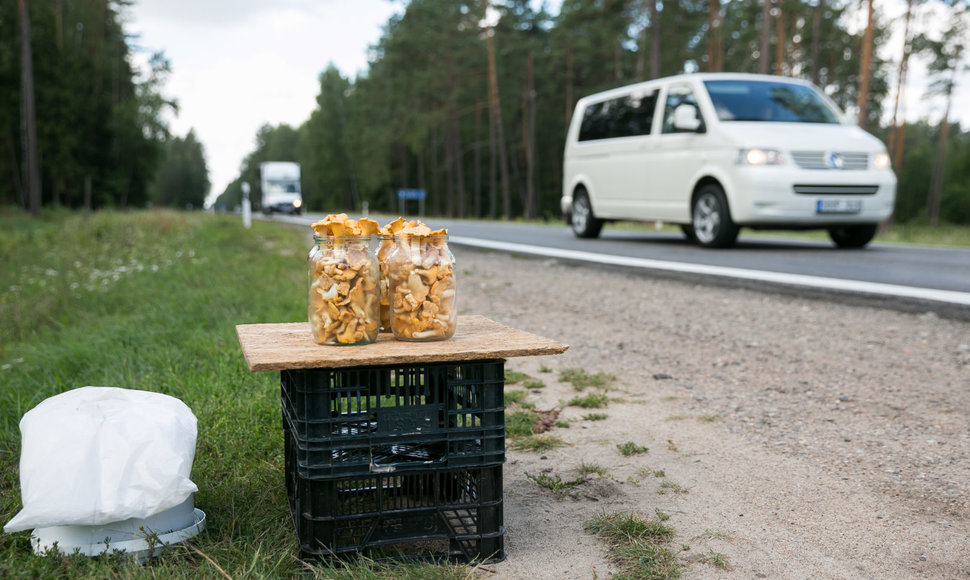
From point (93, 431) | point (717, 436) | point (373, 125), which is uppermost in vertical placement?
point (373, 125)

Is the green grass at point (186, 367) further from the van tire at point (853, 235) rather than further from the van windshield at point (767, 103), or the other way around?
the van tire at point (853, 235)

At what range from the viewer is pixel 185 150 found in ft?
420

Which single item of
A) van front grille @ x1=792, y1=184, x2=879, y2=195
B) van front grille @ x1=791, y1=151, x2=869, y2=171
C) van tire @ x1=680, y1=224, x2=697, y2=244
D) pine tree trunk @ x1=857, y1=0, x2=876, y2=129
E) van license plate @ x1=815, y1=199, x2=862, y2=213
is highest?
pine tree trunk @ x1=857, y1=0, x2=876, y2=129

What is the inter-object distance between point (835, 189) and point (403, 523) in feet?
29.2

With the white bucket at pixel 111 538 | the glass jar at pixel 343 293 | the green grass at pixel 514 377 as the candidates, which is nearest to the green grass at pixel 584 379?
the green grass at pixel 514 377

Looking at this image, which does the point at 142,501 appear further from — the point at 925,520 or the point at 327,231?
the point at 925,520

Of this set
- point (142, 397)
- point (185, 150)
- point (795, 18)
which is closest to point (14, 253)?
point (142, 397)

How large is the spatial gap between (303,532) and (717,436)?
1.97 metres

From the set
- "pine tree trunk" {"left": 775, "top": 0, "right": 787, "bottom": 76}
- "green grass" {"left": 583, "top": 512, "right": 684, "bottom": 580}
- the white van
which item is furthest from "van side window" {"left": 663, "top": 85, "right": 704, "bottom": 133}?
"pine tree trunk" {"left": 775, "top": 0, "right": 787, "bottom": 76}

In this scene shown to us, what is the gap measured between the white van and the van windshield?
0.04 feet

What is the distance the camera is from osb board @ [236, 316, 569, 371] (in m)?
2.07

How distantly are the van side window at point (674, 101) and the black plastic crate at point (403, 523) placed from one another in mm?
9110

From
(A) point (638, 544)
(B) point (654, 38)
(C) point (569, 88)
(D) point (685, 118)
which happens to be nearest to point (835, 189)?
(D) point (685, 118)

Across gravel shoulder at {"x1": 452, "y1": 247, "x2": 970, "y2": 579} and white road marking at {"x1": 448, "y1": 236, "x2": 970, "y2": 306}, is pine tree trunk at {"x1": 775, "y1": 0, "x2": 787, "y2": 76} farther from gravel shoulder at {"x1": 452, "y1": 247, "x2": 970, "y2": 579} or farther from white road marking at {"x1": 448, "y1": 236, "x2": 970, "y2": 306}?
gravel shoulder at {"x1": 452, "y1": 247, "x2": 970, "y2": 579}
